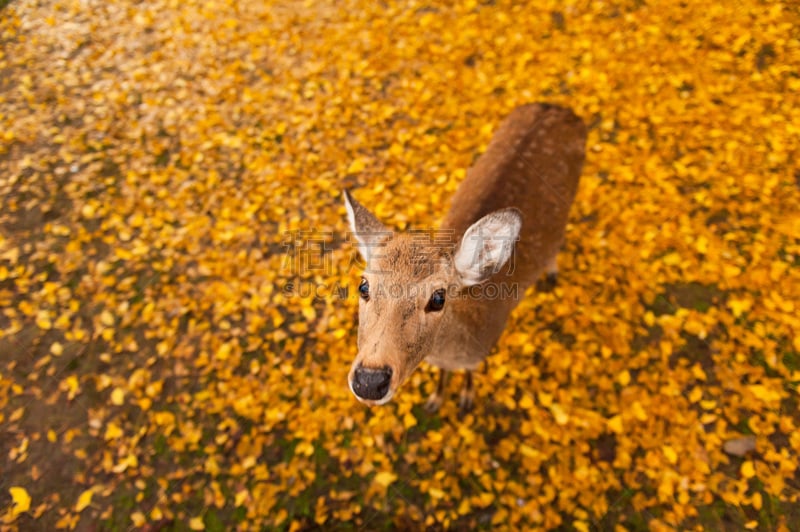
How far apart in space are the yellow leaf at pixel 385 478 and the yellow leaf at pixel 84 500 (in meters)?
3.42

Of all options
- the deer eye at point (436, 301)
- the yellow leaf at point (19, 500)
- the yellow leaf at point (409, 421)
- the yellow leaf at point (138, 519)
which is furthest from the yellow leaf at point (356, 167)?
the yellow leaf at point (19, 500)

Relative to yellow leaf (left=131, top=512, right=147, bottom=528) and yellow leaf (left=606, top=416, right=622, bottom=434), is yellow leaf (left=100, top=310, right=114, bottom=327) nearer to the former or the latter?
yellow leaf (left=131, top=512, right=147, bottom=528)

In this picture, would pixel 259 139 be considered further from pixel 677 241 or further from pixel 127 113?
pixel 677 241

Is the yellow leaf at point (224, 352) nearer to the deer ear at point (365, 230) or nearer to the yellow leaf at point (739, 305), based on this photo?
the deer ear at point (365, 230)

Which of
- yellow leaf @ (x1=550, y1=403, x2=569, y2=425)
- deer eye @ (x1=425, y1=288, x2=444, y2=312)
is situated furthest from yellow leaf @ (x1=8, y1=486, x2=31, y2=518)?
yellow leaf @ (x1=550, y1=403, x2=569, y2=425)

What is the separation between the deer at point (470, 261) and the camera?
10.8 ft

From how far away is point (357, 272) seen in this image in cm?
654

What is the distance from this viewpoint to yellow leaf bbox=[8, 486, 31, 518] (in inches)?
200

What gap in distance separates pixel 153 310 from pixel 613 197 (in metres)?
7.14

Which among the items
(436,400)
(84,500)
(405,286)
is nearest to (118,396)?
(84,500)

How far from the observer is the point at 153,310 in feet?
21.0

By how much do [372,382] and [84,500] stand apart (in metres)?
4.56

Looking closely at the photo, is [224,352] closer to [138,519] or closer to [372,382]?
[138,519]

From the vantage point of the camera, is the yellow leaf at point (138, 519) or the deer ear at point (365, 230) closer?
the deer ear at point (365, 230)
